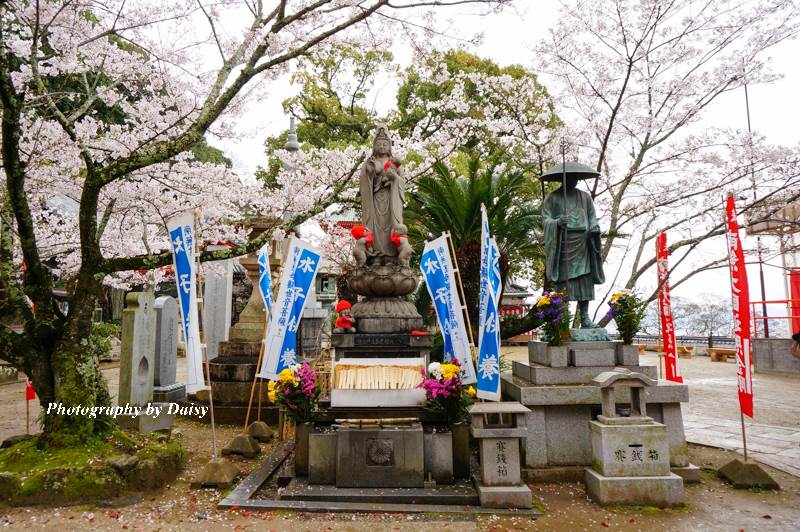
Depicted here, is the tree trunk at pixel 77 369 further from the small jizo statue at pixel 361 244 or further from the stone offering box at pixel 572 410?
the stone offering box at pixel 572 410

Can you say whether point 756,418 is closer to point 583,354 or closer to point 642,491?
point 583,354

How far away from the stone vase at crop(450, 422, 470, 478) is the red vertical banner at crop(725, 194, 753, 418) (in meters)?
3.69

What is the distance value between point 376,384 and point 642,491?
327 centimetres

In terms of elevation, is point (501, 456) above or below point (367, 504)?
above

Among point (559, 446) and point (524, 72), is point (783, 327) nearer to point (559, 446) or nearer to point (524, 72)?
point (524, 72)

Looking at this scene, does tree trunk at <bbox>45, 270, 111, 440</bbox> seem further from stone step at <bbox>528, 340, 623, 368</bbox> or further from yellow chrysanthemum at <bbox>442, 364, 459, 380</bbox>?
stone step at <bbox>528, 340, 623, 368</bbox>

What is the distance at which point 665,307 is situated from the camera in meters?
8.89

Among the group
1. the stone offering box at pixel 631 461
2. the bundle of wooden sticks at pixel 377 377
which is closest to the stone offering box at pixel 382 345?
the bundle of wooden sticks at pixel 377 377

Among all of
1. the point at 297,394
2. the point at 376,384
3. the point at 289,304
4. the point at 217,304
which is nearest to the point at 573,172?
the point at 376,384

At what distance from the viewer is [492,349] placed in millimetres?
5910

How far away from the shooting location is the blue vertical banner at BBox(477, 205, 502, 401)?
230 inches

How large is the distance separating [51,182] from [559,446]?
33.2 ft

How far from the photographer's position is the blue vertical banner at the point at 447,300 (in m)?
6.44

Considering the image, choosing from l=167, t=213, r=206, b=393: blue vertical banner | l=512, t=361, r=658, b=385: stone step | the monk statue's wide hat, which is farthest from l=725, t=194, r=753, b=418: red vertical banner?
l=167, t=213, r=206, b=393: blue vertical banner
